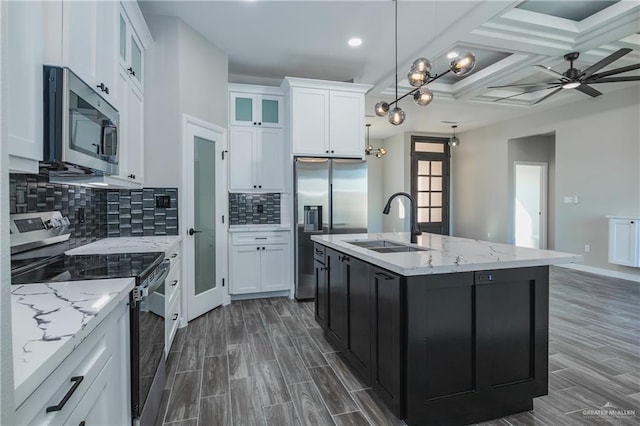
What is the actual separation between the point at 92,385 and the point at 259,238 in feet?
11.0

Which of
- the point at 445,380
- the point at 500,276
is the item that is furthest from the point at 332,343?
the point at 500,276

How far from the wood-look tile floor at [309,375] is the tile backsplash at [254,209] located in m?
1.34

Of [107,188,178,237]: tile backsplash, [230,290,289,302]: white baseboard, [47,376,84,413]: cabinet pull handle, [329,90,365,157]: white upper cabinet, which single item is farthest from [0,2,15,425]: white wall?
[329,90,365,157]: white upper cabinet

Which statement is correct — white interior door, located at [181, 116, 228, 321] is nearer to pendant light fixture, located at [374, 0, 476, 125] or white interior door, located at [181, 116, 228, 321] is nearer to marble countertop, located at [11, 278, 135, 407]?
pendant light fixture, located at [374, 0, 476, 125]

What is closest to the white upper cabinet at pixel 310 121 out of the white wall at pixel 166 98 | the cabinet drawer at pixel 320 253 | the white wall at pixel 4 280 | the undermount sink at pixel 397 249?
the white wall at pixel 166 98

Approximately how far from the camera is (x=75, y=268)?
165 cm

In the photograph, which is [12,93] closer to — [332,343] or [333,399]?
[333,399]

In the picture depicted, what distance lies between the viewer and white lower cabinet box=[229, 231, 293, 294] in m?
4.24

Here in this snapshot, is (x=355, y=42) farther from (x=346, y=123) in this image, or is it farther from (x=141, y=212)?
(x=141, y=212)

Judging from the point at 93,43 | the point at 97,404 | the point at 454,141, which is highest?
the point at 454,141

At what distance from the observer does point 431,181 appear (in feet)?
29.3

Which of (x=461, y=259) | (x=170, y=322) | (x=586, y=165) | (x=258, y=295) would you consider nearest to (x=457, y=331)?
(x=461, y=259)

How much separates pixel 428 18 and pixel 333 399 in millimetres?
3424

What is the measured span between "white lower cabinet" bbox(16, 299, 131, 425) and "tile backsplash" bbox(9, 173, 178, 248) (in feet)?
3.27
